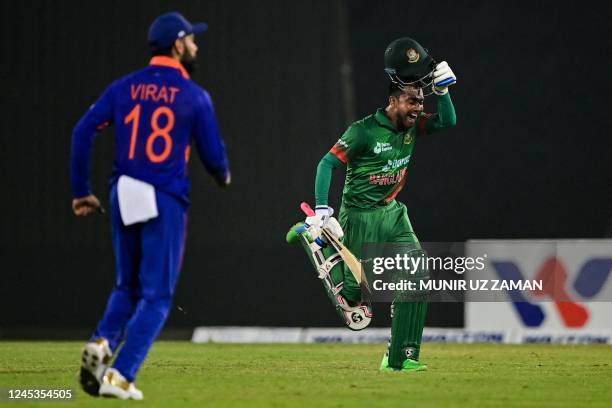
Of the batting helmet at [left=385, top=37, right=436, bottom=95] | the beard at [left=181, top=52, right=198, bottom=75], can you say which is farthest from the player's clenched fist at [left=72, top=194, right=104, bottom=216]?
the batting helmet at [left=385, top=37, right=436, bottom=95]

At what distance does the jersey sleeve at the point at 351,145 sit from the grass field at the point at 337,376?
1428mm

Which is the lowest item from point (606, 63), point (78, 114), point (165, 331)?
point (165, 331)

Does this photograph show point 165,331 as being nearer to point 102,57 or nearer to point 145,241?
point 102,57

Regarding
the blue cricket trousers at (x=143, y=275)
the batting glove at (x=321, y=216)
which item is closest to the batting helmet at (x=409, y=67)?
the batting glove at (x=321, y=216)

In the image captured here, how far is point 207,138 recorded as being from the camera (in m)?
6.24

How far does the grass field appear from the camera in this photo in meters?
6.38

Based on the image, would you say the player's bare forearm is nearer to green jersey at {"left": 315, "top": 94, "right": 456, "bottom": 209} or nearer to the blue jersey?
green jersey at {"left": 315, "top": 94, "right": 456, "bottom": 209}

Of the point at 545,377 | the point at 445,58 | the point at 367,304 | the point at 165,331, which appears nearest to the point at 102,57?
the point at 165,331

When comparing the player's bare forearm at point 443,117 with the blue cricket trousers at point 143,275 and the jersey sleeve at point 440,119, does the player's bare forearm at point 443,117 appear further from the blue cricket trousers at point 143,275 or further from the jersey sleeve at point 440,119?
the blue cricket trousers at point 143,275

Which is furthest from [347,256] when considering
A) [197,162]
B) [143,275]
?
[197,162]

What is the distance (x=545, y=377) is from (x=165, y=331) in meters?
6.17

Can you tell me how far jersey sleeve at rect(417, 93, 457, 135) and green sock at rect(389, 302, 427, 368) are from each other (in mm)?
1235

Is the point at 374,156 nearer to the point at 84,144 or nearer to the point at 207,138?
the point at 207,138

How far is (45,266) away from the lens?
43.1ft
